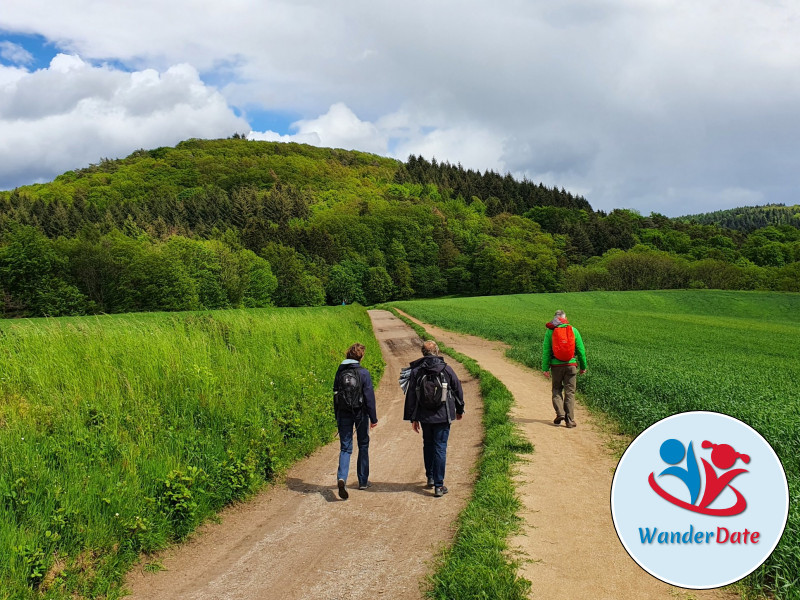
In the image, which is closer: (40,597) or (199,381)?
(40,597)

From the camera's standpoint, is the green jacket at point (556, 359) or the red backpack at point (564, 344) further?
the green jacket at point (556, 359)

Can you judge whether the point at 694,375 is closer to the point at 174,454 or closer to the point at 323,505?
the point at 323,505

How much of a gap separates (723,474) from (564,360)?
726 cm

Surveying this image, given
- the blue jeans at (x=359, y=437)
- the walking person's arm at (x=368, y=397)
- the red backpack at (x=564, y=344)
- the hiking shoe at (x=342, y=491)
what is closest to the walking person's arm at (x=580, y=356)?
the red backpack at (x=564, y=344)

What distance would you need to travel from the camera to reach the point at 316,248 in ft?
397

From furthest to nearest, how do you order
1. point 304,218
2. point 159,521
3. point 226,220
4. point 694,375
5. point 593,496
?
1. point 304,218
2. point 226,220
3. point 694,375
4. point 593,496
5. point 159,521

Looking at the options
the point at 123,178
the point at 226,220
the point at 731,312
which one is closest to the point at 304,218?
the point at 226,220

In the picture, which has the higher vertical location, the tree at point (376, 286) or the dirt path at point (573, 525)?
the tree at point (376, 286)

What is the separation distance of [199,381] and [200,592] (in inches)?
189

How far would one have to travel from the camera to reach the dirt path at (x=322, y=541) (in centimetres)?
518

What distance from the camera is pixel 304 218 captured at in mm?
147500

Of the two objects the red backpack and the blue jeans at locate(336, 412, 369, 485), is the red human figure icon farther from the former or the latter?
the red backpack

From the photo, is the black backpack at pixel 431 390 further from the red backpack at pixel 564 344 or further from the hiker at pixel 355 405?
the red backpack at pixel 564 344

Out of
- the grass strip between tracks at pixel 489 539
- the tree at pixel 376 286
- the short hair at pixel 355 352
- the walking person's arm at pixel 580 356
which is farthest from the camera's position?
the tree at pixel 376 286
